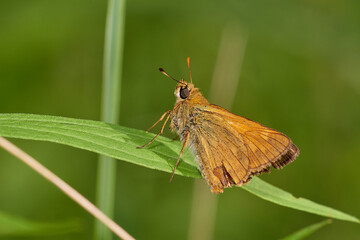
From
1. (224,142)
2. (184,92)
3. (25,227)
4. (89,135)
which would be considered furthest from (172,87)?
(25,227)

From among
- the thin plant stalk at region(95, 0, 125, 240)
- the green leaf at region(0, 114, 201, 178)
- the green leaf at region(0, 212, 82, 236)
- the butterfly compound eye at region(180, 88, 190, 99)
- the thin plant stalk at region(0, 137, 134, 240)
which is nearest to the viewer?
the thin plant stalk at region(0, 137, 134, 240)

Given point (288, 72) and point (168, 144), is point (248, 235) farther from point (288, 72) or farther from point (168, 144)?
point (168, 144)

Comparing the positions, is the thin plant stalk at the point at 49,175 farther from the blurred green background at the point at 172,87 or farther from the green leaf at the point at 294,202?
the blurred green background at the point at 172,87

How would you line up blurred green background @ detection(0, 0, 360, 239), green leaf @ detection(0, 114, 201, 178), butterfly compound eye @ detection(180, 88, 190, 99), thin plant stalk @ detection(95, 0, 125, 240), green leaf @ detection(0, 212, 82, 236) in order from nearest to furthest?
1. green leaf @ detection(0, 114, 201, 178)
2. green leaf @ detection(0, 212, 82, 236)
3. thin plant stalk @ detection(95, 0, 125, 240)
4. butterfly compound eye @ detection(180, 88, 190, 99)
5. blurred green background @ detection(0, 0, 360, 239)

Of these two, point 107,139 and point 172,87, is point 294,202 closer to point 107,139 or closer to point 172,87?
point 107,139

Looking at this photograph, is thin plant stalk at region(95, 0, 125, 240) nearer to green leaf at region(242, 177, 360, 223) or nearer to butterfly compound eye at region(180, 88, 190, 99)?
butterfly compound eye at region(180, 88, 190, 99)

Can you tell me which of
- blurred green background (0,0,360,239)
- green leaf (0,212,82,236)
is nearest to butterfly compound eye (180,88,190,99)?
green leaf (0,212,82,236)
